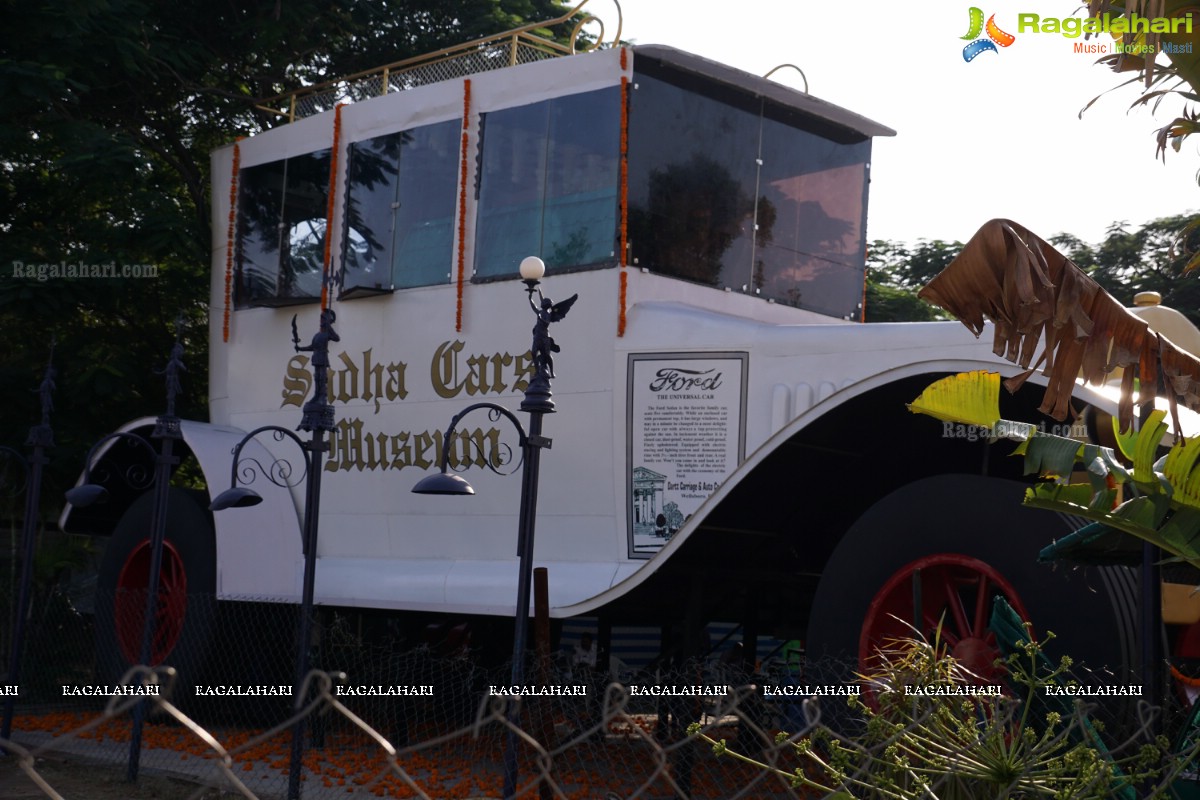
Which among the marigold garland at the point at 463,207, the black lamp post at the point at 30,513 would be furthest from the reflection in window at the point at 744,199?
the black lamp post at the point at 30,513

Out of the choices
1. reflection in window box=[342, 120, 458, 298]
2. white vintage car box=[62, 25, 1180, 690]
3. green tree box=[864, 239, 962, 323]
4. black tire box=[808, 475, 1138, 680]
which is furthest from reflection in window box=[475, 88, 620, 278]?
green tree box=[864, 239, 962, 323]

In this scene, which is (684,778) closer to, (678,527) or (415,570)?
(678,527)

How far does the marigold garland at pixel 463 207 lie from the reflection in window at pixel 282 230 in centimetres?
153

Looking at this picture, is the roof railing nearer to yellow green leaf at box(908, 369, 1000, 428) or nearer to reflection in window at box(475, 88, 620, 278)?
reflection in window at box(475, 88, 620, 278)

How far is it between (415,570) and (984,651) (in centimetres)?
427

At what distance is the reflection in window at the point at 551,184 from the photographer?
793cm

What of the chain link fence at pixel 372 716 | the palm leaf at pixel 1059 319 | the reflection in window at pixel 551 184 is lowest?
the chain link fence at pixel 372 716

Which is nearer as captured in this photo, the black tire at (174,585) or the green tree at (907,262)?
the black tire at (174,585)

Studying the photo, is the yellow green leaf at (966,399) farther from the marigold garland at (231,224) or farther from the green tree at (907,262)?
the green tree at (907,262)

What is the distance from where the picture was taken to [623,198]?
7.78 metres

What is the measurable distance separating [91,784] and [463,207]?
4.53 m

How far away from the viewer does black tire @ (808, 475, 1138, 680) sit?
5410 mm

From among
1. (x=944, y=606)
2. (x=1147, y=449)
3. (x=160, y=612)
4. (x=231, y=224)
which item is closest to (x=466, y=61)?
(x=231, y=224)

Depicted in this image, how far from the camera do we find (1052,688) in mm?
4883
